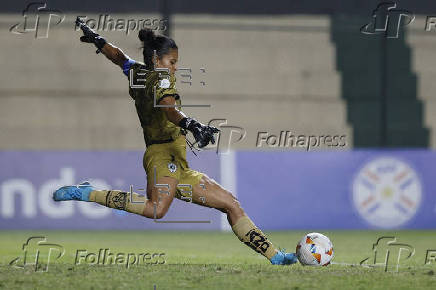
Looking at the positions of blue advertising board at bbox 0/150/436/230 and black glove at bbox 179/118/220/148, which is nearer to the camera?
black glove at bbox 179/118/220/148

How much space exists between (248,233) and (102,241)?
5.10 metres

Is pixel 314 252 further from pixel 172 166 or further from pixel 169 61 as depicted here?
pixel 169 61

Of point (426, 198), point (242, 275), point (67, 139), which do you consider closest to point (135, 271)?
point (242, 275)

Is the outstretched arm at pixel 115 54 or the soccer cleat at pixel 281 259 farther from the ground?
the outstretched arm at pixel 115 54
